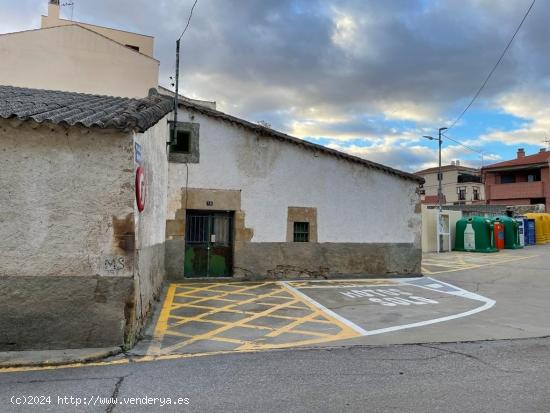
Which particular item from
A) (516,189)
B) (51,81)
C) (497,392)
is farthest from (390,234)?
(516,189)

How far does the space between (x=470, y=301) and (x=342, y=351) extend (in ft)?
18.0

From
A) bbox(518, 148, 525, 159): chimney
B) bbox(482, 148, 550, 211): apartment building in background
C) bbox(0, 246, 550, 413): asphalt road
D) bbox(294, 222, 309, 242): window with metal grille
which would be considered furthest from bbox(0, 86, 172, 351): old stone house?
bbox(518, 148, 525, 159): chimney

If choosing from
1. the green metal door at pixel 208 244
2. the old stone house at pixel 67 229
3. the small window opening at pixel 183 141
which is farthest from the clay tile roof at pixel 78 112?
the green metal door at pixel 208 244

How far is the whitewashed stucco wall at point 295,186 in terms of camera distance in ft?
41.7

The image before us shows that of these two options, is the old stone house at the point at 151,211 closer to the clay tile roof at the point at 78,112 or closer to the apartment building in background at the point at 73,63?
the clay tile roof at the point at 78,112

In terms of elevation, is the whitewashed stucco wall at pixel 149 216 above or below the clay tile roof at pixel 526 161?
below

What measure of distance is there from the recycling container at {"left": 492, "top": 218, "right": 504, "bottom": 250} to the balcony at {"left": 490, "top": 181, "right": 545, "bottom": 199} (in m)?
22.3

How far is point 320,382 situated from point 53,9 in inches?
1093

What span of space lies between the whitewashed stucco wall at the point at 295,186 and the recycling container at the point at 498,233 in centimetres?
1084

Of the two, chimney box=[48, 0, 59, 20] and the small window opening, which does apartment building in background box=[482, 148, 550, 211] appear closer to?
the small window opening

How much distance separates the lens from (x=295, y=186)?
43.8 feet

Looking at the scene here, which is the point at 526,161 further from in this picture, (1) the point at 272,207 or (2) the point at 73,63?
(2) the point at 73,63

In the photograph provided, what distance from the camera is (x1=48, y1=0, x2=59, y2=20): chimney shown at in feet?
83.0

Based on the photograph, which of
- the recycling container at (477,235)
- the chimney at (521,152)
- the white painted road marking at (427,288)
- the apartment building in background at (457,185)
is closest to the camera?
the white painted road marking at (427,288)
